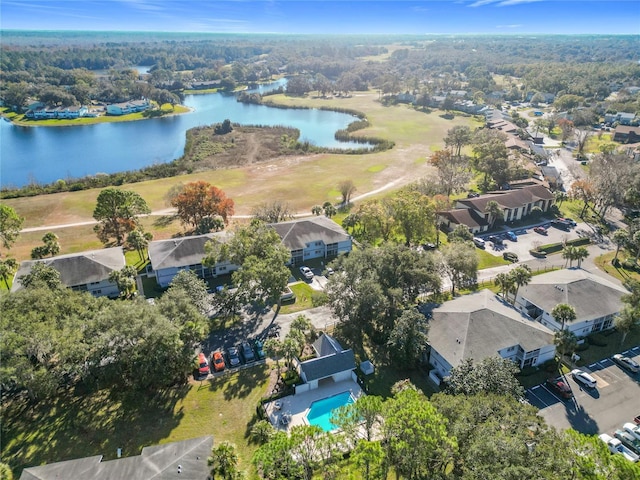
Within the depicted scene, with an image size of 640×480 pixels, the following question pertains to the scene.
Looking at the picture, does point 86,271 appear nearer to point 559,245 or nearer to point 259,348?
point 259,348

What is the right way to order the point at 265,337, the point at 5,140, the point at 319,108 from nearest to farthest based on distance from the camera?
the point at 265,337 → the point at 5,140 → the point at 319,108

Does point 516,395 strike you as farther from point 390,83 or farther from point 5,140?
point 390,83

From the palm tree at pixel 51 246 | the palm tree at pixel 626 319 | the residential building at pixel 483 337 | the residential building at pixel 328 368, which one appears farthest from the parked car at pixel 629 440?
the palm tree at pixel 51 246

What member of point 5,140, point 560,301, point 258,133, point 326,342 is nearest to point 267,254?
point 326,342

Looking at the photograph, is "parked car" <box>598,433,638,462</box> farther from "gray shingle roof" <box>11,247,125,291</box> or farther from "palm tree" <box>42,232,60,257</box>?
"palm tree" <box>42,232,60,257</box>

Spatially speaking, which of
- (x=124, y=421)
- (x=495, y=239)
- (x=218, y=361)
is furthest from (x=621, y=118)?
(x=124, y=421)

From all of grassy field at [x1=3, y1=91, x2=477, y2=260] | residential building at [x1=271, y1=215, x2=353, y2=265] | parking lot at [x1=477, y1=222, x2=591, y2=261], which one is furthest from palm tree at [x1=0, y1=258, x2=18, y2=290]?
parking lot at [x1=477, y1=222, x2=591, y2=261]

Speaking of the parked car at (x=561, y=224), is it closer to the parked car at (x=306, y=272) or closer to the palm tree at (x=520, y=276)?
the palm tree at (x=520, y=276)
